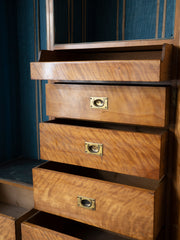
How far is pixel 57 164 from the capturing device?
1439 mm

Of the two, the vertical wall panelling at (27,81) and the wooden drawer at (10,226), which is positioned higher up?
the vertical wall panelling at (27,81)

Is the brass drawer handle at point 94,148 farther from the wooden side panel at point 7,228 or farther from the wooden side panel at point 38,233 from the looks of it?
the wooden side panel at point 7,228

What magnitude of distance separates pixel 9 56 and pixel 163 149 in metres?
1.36

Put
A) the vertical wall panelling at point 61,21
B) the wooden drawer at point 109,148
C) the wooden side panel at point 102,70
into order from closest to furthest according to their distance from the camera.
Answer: the wooden side panel at point 102,70 → the wooden drawer at point 109,148 → the vertical wall panelling at point 61,21

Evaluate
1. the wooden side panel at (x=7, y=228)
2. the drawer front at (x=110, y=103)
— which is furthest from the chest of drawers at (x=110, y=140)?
the wooden side panel at (x=7, y=228)

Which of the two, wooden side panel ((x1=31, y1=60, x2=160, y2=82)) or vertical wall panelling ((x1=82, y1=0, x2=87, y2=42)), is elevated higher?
vertical wall panelling ((x1=82, y1=0, x2=87, y2=42))

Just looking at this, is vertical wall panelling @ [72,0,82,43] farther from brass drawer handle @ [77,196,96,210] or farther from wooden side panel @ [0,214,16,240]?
wooden side panel @ [0,214,16,240]

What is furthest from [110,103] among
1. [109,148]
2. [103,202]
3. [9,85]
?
[9,85]

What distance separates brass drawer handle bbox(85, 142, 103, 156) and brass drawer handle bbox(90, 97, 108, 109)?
0.16m

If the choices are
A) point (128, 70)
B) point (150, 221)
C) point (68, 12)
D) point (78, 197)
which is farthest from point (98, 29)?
point (150, 221)

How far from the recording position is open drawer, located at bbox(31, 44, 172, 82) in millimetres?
954

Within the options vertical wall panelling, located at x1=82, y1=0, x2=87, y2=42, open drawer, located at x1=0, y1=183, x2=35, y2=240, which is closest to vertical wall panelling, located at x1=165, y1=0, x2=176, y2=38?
vertical wall panelling, located at x1=82, y1=0, x2=87, y2=42

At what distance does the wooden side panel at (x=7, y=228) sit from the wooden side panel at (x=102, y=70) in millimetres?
741

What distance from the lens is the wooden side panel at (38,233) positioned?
1.23m
